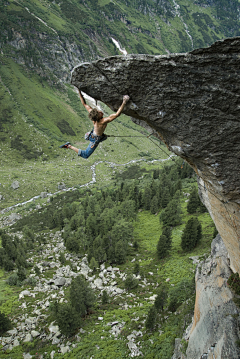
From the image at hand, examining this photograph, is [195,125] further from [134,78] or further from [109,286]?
[109,286]

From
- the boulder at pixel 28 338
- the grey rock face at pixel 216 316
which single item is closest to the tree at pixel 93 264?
the boulder at pixel 28 338

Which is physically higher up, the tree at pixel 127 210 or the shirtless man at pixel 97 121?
the shirtless man at pixel 97 121

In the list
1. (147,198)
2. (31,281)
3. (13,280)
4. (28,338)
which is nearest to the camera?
(28,338)

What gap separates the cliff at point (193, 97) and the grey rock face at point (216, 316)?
534 cm

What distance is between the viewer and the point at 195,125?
22.6ft

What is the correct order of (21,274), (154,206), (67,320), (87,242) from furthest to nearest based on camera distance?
1. (154,206)
2. (87,242)
3. (21,274)
4. (67,320)

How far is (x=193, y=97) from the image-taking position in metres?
6.70

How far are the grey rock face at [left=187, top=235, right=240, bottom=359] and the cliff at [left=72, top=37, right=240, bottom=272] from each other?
17.5 ft

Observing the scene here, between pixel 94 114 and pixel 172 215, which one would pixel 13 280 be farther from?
pixel 172 215

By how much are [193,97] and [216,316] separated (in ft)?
36.9

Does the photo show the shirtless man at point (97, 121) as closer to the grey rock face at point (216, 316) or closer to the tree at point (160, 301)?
the grey rock face at point (216, 316)

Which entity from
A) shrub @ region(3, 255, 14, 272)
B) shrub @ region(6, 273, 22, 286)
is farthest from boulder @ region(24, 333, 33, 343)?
shrub @ region(3, 255, 14, 272)

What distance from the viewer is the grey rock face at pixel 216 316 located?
9.35m

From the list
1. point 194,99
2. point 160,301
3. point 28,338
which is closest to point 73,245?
point 28,338
